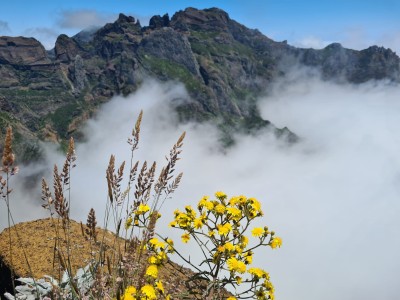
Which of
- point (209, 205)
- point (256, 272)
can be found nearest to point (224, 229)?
point (209, 205)

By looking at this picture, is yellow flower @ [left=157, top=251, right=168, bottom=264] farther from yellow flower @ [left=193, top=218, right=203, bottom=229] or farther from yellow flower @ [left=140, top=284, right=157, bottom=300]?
yellow flower @ [left=140, top=284, right=157, bottom=300]

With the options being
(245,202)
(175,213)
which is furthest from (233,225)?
(175,213)

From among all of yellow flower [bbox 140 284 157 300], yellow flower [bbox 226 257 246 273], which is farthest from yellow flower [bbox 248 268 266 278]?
yellow flower [bbox 140 284 157 300]

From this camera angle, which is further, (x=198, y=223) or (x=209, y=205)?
(x=209, y=205)

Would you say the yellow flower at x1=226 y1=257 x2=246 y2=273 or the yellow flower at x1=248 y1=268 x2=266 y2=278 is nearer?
the yellow flower at x1=226 y1=257 x2=246 y2=273

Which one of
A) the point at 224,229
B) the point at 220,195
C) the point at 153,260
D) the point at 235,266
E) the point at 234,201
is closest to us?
the point at 235,266

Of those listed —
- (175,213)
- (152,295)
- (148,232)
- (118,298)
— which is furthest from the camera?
(175,213)

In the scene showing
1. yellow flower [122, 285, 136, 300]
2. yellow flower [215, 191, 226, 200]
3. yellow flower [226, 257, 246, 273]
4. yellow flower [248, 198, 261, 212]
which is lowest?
yellow flower [122, 285, 136, 300]

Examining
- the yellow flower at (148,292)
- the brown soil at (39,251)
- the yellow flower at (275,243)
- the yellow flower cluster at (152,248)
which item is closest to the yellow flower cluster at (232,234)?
the yellow flower at (275,243)

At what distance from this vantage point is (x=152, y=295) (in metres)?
3.65

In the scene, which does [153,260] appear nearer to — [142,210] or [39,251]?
[142,210]

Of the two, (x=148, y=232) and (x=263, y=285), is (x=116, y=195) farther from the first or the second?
(x=263, y=285)

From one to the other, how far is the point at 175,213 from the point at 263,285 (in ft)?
5.70

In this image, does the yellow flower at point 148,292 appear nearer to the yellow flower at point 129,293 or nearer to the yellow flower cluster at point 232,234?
the yellow flower at point 129,293
